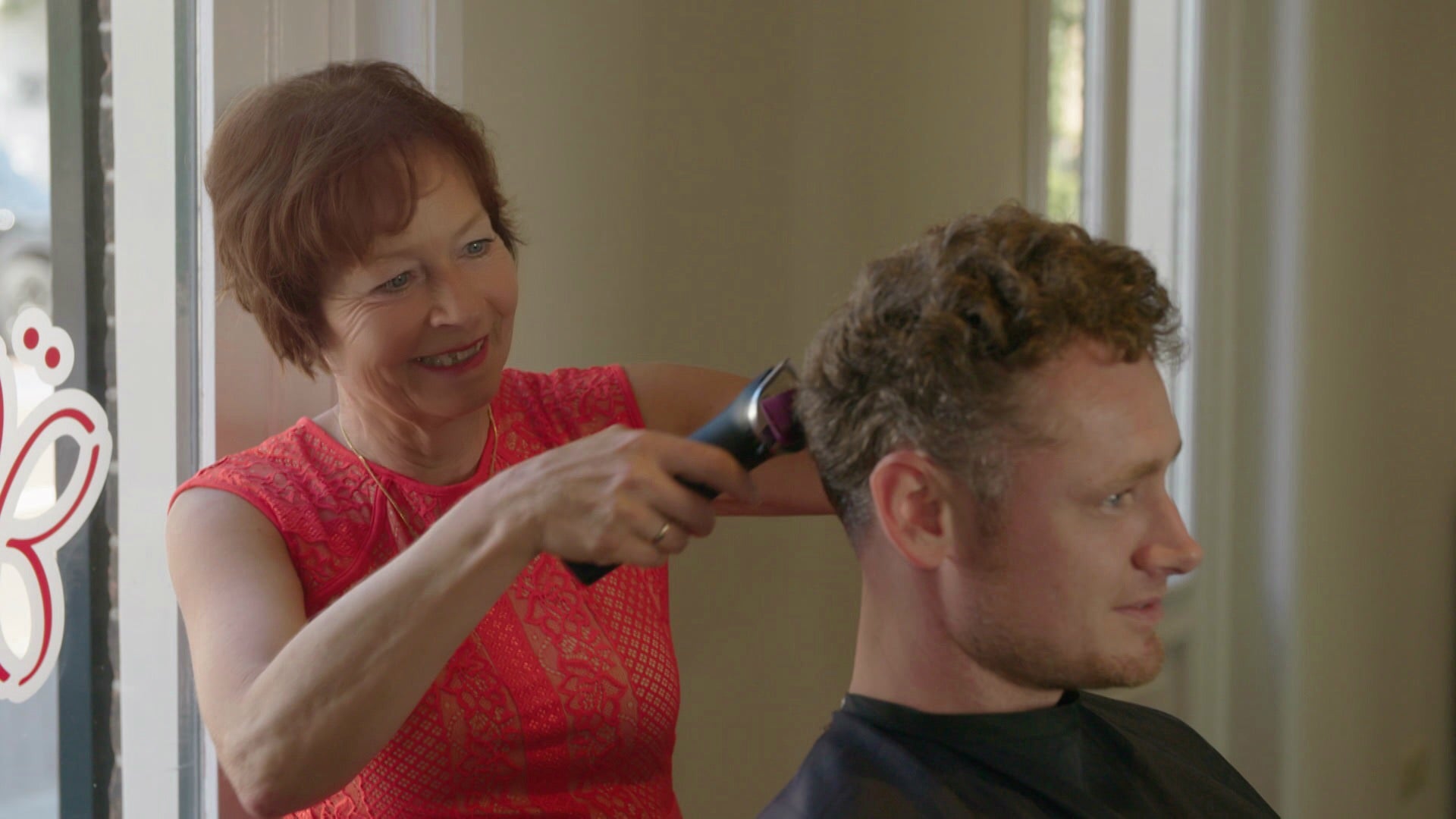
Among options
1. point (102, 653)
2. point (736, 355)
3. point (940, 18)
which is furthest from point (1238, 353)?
point (102, 653)

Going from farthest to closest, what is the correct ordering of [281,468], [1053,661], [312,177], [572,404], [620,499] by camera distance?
1. [572,404]
2. [281,468]
3. [312,177]
4. [1053,661]
5. [620,499]

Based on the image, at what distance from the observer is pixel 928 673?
3.97ft

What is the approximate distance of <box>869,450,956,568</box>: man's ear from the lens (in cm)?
114

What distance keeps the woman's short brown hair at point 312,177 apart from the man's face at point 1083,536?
647 mm

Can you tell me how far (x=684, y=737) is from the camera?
200 centimetres

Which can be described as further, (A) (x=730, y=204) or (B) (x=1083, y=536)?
(A) (x=730, y=204)

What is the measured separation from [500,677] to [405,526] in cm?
20

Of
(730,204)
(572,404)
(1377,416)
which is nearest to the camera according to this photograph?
(572,404)

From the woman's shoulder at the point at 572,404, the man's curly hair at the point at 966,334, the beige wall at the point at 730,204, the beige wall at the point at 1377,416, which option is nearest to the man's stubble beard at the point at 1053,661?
the man's curly hair at the point at 966,334

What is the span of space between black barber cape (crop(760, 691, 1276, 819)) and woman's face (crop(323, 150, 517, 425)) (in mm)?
508

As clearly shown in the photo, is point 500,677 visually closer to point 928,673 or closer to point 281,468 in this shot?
point 281,468

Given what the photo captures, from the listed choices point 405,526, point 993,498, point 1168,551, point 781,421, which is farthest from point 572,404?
point 1168,551

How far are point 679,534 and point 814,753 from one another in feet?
1.01

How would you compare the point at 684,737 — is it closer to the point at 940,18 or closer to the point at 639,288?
the point at 639,288
